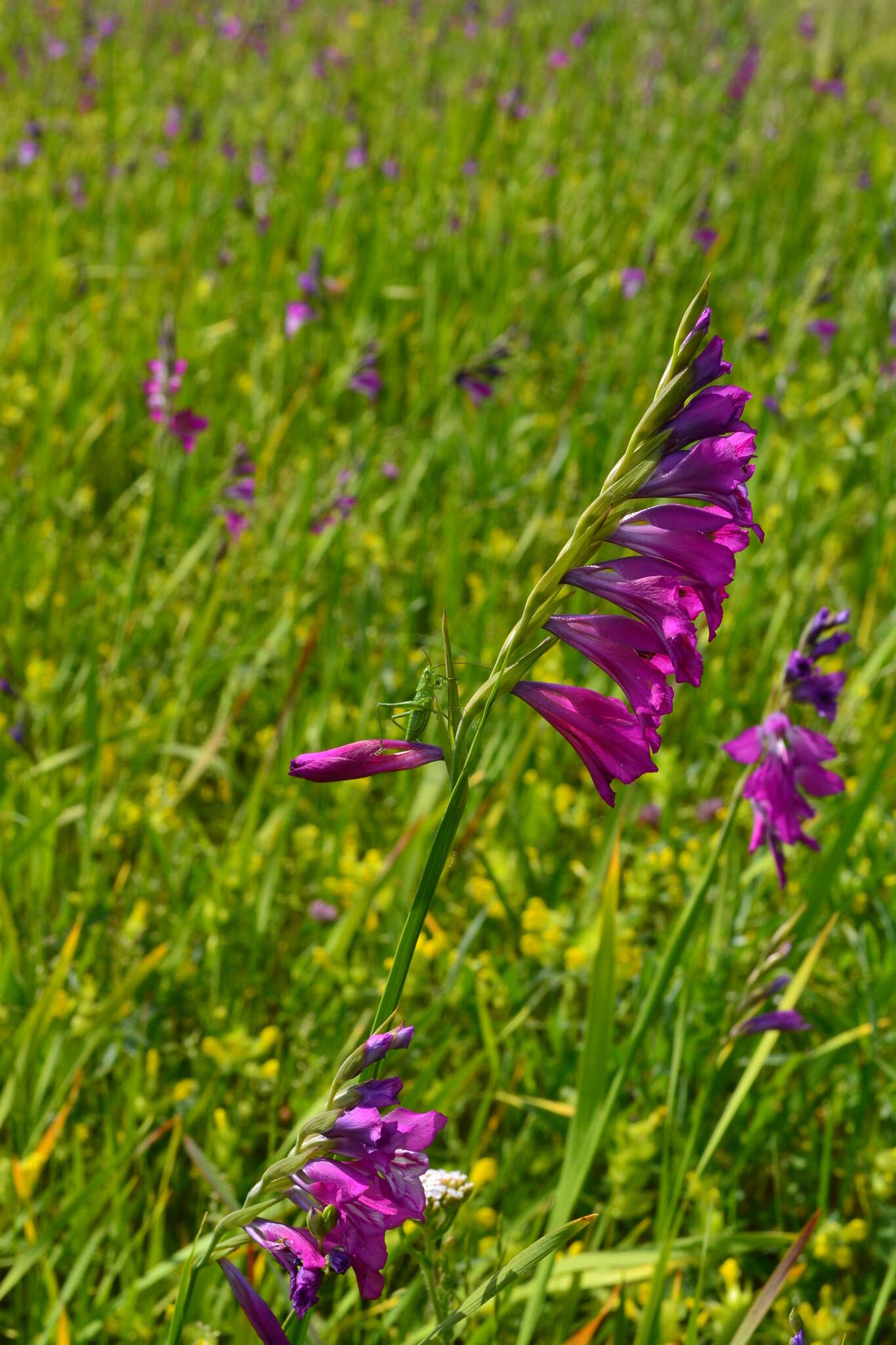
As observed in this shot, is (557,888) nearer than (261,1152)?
No

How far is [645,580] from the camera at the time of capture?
750mm

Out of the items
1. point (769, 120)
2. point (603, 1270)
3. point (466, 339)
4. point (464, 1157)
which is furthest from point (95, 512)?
point (769, 120)

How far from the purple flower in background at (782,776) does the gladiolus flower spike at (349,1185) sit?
78 centimetres

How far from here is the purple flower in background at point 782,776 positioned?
4.64 feet

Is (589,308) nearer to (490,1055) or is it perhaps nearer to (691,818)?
(691,818)

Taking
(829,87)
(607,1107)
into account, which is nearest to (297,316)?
(607,1107)

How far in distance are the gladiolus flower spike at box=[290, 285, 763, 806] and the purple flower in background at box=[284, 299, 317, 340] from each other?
302cm

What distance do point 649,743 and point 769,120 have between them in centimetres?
656

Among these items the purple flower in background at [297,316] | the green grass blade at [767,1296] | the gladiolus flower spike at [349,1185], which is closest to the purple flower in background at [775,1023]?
the green grass blade at [767,1296]

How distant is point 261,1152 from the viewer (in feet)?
5.54

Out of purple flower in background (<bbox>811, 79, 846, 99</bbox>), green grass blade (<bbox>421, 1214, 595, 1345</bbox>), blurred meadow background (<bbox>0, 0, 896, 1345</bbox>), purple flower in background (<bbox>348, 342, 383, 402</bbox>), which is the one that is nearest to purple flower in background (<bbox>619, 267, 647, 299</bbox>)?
blurred meadow background (<bbox>0, 0, 896, 1345</bbox>)

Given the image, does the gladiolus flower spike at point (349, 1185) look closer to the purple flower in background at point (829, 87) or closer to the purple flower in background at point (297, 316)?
the purple flower in background at point (297, 316)

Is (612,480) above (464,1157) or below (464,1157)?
above

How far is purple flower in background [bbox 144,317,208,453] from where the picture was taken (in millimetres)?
2537
